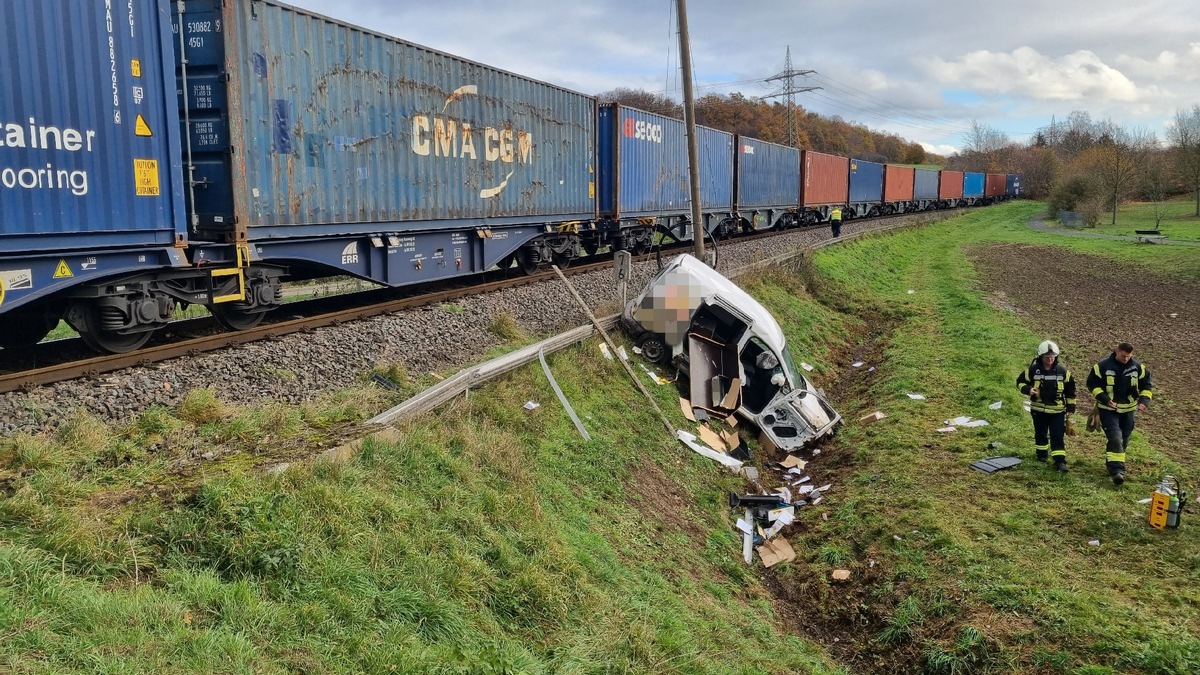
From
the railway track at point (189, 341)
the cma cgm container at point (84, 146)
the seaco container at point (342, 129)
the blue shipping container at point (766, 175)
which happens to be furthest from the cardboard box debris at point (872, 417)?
the blue shipping container at point (766, 175)

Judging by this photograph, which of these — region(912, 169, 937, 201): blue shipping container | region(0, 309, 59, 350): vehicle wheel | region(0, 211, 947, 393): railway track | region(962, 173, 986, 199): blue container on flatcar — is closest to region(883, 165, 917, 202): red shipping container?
region(912, 169, 937, 201): blue shipping container

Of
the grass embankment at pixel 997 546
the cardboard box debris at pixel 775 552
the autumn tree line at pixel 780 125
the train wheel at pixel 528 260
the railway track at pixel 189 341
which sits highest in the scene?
the autumn tree line at pixel 780 125

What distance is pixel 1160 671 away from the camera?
5016 mm

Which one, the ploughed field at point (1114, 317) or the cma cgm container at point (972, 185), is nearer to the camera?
the ploughed field at point (1114, 317)

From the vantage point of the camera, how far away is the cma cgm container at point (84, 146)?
6402 millimetres

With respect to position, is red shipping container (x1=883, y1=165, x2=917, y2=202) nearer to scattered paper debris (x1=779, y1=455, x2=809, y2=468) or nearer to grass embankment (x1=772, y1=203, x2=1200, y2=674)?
grass embankment (x1=772, y1=203, x2=1200, y2=674)

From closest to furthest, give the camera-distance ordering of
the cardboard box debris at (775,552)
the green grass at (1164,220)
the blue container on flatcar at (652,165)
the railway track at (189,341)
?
the railway track at (189,341), the cardboard box debris at (775,552), the blue container on flatcar at (652,165), the green grass at (1164,220)

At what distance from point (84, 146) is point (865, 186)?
3904 cm

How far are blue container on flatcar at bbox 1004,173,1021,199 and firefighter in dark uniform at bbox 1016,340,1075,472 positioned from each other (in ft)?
280

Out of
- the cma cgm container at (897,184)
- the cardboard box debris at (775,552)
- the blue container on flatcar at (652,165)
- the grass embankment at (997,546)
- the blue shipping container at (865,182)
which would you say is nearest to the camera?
the grass embankment at (997,546)

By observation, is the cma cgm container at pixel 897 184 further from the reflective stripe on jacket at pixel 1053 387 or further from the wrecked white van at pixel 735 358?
the reflective stripe on jacket at pixel 1053 387

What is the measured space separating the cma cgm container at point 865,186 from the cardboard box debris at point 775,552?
3340 centimetres

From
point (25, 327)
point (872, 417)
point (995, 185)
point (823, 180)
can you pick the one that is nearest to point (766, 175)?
point (823, 180)

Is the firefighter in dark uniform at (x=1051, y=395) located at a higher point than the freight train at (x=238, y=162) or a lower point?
lower
